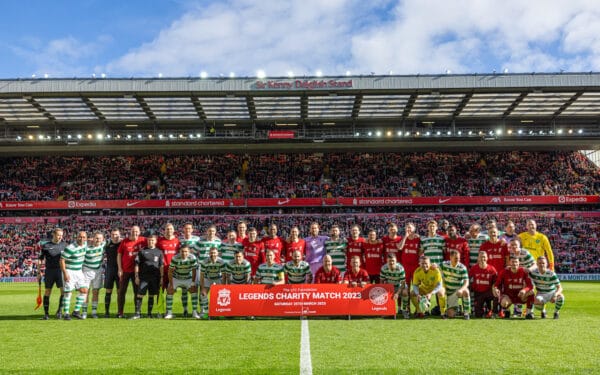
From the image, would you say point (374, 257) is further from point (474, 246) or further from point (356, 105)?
point (356, 105)

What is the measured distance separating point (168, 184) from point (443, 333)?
33816 mm

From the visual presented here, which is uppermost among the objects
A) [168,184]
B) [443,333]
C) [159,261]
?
[168,184]

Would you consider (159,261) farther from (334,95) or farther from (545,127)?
(545,127)

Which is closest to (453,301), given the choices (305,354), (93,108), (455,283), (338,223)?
(455,283)

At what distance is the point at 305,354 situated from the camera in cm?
631

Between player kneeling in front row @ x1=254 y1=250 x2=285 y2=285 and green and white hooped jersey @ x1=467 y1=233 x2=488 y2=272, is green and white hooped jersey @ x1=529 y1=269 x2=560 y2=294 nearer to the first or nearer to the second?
green and white hooped jersey @ x1=467 y1=233 x2=488 y2=272

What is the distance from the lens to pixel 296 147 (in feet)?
128

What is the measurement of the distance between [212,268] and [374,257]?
3670mm

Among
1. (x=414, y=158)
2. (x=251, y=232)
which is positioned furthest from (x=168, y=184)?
(x=251, y=232)

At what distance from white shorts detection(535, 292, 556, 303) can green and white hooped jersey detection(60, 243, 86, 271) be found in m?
9.77

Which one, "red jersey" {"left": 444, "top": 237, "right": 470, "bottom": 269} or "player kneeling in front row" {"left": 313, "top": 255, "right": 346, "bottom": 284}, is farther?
Result: "red jersey" {"left": 444, "top": 237, "right": 470, "bottom": 269}

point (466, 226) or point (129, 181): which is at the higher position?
point (129, 181)

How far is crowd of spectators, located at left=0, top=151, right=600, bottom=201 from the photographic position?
1502 inches

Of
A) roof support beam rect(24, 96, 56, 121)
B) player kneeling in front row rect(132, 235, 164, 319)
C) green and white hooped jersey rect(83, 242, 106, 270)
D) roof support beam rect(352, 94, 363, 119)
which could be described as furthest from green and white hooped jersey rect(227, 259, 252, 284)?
roof support beam rect(24, 96, 56, 121)
